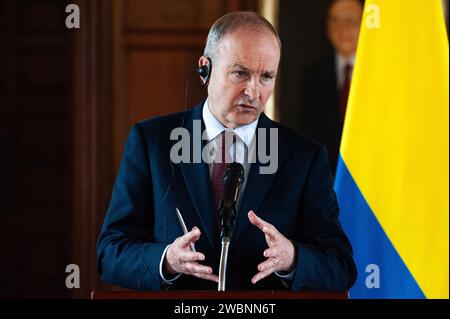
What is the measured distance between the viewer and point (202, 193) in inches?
A: 84.4

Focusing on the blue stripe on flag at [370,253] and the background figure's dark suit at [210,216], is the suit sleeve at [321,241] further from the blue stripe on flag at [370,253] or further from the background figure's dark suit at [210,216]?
the blue stripe on flag at [370,253]

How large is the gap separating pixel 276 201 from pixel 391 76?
115 centimetres

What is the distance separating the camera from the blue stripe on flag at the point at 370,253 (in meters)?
2.97

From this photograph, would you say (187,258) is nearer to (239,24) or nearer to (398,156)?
(239,24)

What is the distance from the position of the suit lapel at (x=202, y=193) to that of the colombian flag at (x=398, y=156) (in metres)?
1.05

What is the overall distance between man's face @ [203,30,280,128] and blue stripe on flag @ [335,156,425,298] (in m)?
1.00

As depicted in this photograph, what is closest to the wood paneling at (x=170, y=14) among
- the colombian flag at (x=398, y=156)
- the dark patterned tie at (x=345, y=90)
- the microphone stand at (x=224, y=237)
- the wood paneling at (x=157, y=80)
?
the wood paneling at (x=157, y=80)

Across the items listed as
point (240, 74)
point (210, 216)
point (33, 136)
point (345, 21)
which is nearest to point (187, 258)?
point (210, 216)

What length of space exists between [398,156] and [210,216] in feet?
3.86

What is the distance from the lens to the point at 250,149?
2.21 metres

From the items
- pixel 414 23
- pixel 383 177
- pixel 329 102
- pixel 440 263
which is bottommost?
pixel 440 263

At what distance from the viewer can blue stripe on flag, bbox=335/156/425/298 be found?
9.75 ft
